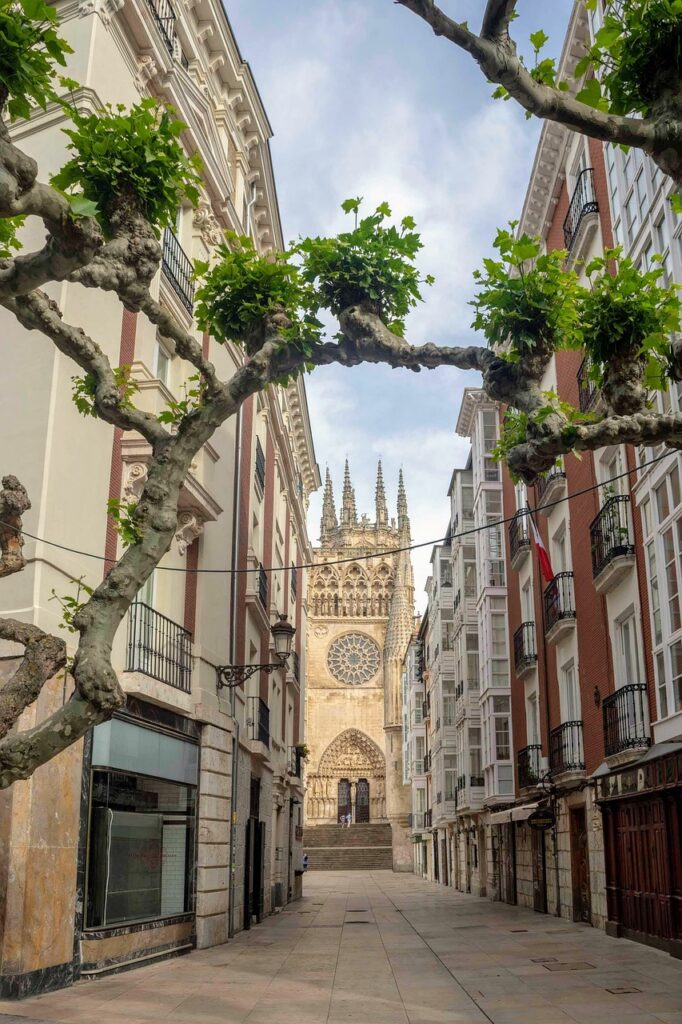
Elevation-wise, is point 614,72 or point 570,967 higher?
point 614,72

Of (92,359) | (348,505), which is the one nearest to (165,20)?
(92,359)

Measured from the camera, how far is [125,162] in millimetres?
8289

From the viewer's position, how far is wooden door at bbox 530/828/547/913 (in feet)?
79.2

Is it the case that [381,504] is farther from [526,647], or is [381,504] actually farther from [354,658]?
[526,647]

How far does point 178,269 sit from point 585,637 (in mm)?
10986

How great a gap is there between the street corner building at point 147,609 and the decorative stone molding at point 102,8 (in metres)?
0.03

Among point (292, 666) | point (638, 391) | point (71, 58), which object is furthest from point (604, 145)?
point (292, 666)

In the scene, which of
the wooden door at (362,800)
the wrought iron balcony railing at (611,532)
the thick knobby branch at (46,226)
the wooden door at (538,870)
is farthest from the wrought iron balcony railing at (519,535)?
the wooden door at (362,800)

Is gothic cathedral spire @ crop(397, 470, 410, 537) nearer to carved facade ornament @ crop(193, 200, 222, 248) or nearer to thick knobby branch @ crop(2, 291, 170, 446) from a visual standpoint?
carved facade ornament @ crop(193, 200, 222, 248)

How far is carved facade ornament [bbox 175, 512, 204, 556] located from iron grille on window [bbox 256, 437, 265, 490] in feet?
26.6

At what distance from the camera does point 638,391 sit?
9.38 metres

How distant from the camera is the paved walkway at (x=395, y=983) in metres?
10.2

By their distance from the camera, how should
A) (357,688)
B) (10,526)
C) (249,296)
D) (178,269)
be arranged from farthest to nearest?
(357,688), (178,269), (249,296), (10,526)

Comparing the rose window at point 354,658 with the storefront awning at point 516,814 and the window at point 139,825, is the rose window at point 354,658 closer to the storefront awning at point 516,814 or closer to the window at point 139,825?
the storefront awning at point 516,814
